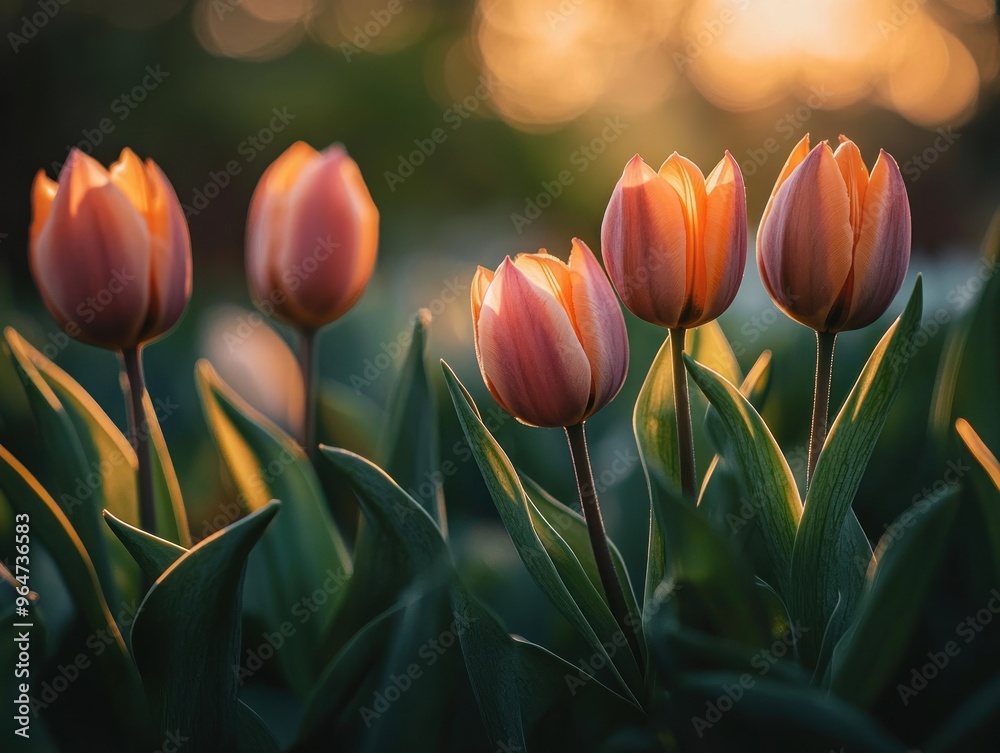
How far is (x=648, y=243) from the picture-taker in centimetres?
52

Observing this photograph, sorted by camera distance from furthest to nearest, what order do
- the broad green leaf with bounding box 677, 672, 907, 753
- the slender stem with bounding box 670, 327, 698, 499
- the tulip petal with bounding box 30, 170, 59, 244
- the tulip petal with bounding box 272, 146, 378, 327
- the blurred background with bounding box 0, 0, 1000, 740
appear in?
the blurred background with bounding box 0, 0, 1000, 740, the tulip petal with bounding box 272, 146, 378, 327, the tulip petal with bounding box 30, 170, 59, 244, the slender stem with bounding box 670, 327, 698, 499, the broad green leaf with bounding box 677, 672, 907, 753

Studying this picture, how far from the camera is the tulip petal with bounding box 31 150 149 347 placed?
649 mm

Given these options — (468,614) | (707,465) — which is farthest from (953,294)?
(468,614)

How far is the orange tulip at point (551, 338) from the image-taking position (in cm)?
51

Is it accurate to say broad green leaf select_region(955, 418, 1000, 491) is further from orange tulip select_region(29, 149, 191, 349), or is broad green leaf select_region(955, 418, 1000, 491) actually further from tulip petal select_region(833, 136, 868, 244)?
orange tulip select_region(29, 149, 191, 349)

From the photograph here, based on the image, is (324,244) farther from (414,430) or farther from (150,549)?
(150,549)

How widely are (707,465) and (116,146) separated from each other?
4.09 meters

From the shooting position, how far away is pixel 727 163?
0.52 meters

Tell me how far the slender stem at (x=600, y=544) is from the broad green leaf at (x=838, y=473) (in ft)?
0.33

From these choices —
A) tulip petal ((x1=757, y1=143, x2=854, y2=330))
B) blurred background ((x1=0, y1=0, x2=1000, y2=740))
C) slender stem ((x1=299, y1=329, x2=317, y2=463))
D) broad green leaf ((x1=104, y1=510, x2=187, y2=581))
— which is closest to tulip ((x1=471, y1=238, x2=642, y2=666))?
tulip petal ((x1=757, y1=143, x2=854, y2=330))

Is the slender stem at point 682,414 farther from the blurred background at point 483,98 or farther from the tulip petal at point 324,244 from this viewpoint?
the blurred background at point 483,98

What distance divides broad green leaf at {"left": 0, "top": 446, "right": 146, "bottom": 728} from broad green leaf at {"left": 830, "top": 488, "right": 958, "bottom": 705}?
45 cm

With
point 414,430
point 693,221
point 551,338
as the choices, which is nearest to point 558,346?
point 551,338

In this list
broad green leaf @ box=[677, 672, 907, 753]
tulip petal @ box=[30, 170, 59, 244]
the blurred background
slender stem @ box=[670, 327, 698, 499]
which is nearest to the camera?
broad green leaf @ box=[677, 672, 907, 753]
